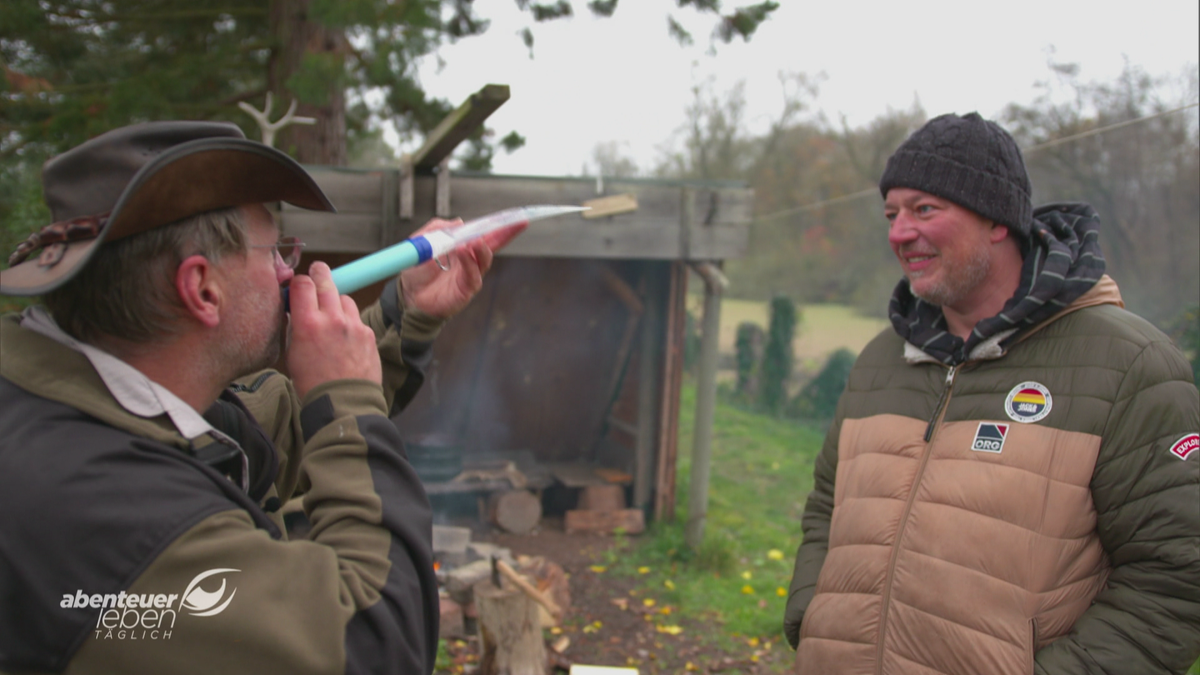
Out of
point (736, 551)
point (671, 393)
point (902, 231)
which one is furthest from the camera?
point (671, 393)

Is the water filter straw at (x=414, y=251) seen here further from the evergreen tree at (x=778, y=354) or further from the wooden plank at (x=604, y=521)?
the evergreen tree at (x=778, y=354)

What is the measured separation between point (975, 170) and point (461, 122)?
8.89 feet

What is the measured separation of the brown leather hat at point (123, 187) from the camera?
3.66ft

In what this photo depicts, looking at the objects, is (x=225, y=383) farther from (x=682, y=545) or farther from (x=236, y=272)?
(x=682, y=545)

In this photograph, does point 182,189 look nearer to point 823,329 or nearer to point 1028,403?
point 1028,403

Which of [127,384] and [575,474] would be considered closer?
[127,384]

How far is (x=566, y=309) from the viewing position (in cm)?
789

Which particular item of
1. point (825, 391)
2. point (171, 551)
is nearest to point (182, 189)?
point (171, 551)

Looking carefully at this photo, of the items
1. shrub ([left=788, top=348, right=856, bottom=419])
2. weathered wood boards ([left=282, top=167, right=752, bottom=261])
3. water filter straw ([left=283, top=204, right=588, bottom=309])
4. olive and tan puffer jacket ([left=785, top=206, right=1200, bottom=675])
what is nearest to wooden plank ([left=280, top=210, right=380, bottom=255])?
weathered wood boards ([left=282, top=167, right=752, bottom=261])

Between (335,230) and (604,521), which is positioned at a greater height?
(335,230)

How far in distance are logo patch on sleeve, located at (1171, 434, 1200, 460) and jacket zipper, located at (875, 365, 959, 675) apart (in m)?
0.51

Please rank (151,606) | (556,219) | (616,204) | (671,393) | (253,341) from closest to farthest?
1. (151,606)
2. (253,341)
3. (616,204)
4. (556,219)
5. (671,393)

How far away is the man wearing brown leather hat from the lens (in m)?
1.04

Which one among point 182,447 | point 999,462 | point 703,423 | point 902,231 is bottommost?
point 703,423
